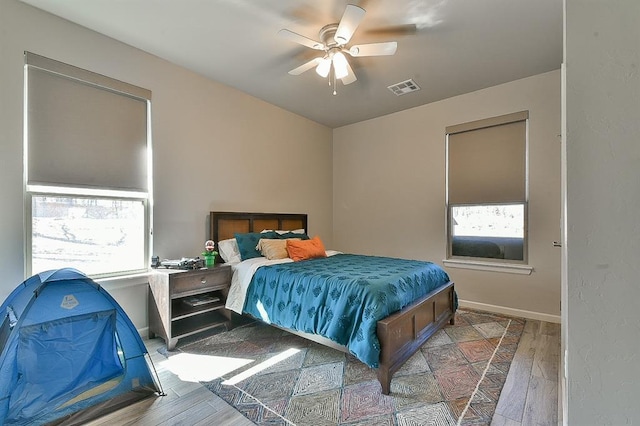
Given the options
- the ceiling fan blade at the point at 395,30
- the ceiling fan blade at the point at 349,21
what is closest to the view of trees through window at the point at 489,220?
the ceiling fan blade at the point at 395,30

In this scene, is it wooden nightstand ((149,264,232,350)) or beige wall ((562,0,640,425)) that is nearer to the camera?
beige wall ((562,0,640,425))

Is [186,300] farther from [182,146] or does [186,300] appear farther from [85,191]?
[182,146]

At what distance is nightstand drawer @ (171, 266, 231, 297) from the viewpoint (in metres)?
2.60

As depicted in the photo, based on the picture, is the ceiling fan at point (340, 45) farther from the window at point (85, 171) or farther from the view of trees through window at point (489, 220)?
the view of trees through window at point (489, 220)

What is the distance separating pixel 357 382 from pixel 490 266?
2473mm

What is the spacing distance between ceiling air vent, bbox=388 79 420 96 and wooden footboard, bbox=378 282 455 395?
2.35 meters

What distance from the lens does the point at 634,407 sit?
827 mm

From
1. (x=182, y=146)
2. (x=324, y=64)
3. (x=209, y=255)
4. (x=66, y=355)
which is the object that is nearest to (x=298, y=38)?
(x=324, y=64)

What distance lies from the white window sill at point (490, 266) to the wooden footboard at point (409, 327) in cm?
91

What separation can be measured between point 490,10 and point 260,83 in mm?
2386

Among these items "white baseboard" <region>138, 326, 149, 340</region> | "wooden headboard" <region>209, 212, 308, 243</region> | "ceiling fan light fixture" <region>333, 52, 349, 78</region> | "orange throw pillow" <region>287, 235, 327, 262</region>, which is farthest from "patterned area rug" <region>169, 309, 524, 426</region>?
"ceiling fan light fixture" <region>333, 52, 349, 78</region>

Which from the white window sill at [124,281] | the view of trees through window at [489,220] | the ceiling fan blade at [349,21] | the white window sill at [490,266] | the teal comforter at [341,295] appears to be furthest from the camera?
the view of trees through window at [489,220]

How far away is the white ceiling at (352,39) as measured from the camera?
2207 mm

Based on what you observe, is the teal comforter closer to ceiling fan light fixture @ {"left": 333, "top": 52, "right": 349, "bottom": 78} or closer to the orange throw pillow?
the orange throw pillow
